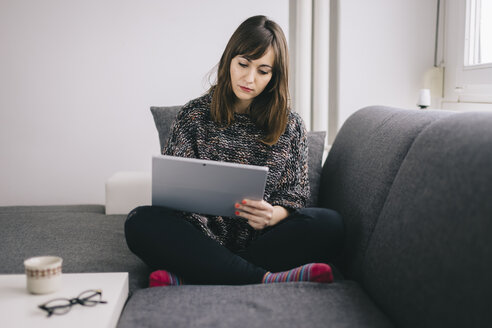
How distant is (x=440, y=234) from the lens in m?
0.93

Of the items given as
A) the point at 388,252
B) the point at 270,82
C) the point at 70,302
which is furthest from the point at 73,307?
the point at 270,82

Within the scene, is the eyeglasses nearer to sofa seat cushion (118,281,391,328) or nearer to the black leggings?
sofa seat cushion (118,281,391,328)

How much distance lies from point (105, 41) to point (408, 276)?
2.01m

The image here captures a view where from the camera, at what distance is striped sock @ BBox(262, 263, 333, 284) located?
4.00ft

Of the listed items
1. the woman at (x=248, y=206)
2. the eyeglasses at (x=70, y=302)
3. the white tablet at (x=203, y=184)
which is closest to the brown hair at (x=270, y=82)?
the woman at (x=248, y=206)

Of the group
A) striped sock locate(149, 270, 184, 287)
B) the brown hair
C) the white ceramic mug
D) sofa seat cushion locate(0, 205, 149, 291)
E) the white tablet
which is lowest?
sofa seat cushion locate(0, 205, 149, 291)

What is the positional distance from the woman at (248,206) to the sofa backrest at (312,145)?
0.52ft

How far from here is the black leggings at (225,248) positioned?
1267mm

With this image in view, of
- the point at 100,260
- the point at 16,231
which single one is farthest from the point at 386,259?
the point at 16,231

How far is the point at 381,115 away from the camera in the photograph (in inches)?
62.4

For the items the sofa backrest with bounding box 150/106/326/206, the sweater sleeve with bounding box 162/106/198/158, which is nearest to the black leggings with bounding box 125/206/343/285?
the sweater sleeve with bounding box 162/106/198/158

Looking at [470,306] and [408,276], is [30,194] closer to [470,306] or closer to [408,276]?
[408,276]

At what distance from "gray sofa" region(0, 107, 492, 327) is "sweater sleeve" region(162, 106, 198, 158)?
0.35 metres

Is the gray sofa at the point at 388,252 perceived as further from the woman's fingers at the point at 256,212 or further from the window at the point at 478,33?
the window at the point at 478,33
